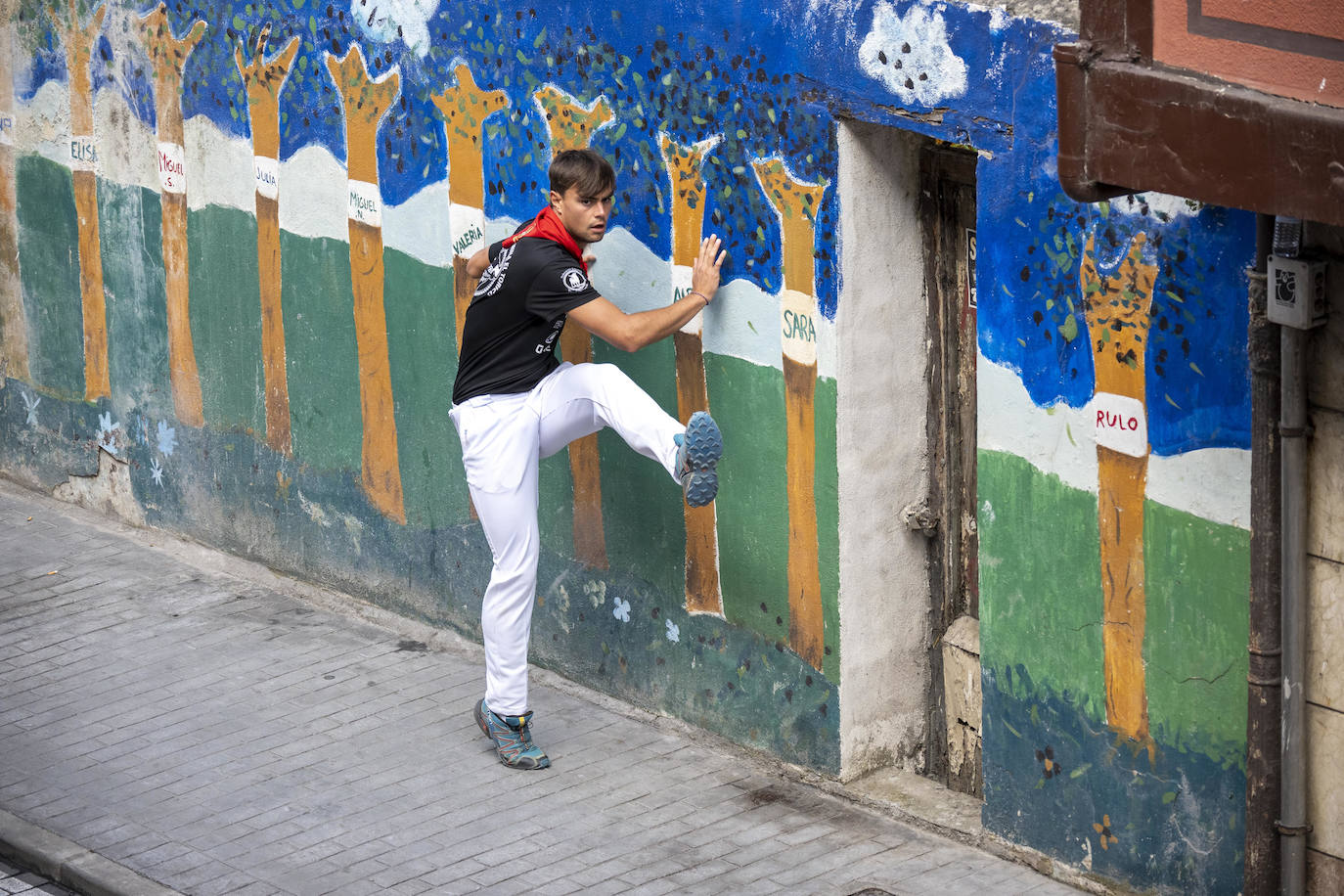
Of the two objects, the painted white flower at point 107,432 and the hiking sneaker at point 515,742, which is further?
the painted white flower at point 107,432

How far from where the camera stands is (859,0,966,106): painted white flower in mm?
6566

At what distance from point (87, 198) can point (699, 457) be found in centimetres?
480

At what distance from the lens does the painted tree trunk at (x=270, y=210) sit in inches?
369

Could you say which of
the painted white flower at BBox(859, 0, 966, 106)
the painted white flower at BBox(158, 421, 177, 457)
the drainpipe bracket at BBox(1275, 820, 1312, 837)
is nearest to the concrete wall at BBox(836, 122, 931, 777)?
the painted white flower at BBox(859, 0, 966, 106)

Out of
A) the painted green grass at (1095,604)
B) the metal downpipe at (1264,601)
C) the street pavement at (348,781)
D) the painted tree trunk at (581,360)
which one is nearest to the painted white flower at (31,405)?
the street pavement at (348,781)

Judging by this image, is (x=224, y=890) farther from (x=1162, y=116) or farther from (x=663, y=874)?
(x=1162, y=116)

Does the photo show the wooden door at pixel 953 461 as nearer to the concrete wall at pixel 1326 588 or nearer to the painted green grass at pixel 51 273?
the concrete wall at pixel 1326 588

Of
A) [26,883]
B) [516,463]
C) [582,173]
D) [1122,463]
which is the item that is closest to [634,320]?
[582,173]

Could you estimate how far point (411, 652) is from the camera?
9.06m

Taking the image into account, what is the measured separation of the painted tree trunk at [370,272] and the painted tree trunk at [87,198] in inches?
76.3

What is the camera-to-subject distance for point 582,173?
7.40 m

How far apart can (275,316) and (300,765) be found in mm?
2588

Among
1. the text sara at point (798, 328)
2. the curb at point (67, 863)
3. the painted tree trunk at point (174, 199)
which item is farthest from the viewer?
the painted tree trunk at point (174, 199)

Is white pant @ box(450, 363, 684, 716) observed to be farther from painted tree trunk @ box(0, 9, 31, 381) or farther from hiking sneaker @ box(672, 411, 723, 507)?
painted tree trunk @ box(0, 9, 31, 381)
